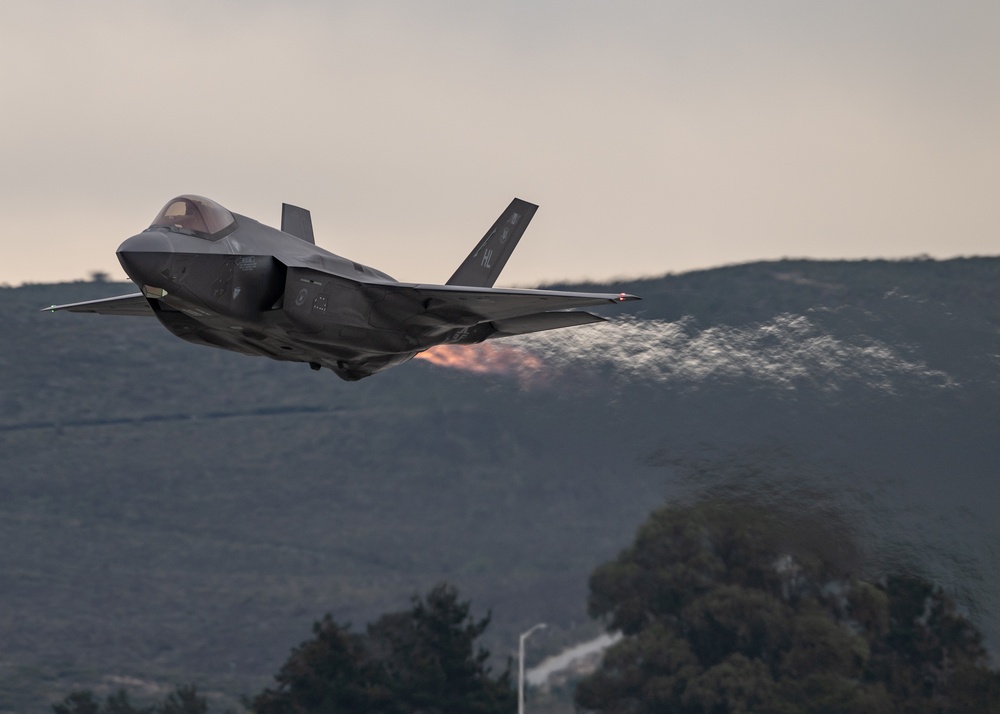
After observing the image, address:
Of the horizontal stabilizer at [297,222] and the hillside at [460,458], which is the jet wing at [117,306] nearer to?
the horizontal stabilizer at [297,222]

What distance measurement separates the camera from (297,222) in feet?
88.9

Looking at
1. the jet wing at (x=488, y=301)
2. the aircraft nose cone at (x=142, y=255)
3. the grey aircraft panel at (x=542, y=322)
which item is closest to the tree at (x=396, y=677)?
the grey aircraft panel at (x=542, y=322)

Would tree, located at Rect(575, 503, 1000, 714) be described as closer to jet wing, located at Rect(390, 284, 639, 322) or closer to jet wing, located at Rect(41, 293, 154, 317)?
jet wing, located at Rect(390, 284, 639, 322)

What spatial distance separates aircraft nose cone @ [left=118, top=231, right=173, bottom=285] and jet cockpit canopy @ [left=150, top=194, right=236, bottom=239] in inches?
26.6

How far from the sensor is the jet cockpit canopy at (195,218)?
74.8 ft

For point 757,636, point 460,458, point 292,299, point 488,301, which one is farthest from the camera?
point 460,458

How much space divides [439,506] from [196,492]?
18483mm

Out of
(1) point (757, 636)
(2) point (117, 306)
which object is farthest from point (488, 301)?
(1) point (757, 636)

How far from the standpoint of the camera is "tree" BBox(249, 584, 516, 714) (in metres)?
52.0

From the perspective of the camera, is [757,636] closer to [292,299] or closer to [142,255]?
[292,299]

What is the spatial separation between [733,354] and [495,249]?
43.7 feet

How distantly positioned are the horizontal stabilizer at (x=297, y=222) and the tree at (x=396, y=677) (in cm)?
2889

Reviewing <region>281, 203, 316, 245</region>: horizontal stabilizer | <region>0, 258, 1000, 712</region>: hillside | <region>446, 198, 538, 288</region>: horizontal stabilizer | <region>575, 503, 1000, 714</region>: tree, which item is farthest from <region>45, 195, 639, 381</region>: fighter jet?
<region>575, 503, 1000, 714</region>: tree

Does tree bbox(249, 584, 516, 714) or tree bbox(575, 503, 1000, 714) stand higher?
tree bbox(575, 503, 1000, 714)
